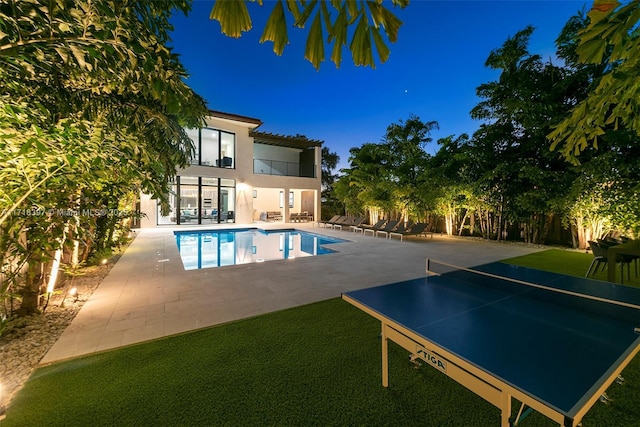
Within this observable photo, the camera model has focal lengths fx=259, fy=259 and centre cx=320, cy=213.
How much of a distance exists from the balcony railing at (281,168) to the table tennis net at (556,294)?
1773cm

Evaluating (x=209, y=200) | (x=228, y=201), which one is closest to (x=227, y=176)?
(x=228, y=201)

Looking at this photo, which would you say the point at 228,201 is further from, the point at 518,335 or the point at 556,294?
the point at 518,335

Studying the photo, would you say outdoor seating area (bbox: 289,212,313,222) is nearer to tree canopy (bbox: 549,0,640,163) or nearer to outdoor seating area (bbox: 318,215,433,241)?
outdoor seating area (bbox: 318,215,433,241)

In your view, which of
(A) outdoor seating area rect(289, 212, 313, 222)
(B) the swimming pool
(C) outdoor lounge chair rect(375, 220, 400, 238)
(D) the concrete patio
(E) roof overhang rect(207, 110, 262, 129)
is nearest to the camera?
(D) the concrete patio

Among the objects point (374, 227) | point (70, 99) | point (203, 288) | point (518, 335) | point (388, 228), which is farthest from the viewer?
point (374, 227)

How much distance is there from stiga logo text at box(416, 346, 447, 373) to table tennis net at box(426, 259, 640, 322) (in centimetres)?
138

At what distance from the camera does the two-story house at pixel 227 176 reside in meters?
16.8

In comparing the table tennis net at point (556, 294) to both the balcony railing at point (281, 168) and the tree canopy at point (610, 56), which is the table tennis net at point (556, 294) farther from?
the balcony railing at point (281, 168)

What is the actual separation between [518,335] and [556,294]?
1227mm

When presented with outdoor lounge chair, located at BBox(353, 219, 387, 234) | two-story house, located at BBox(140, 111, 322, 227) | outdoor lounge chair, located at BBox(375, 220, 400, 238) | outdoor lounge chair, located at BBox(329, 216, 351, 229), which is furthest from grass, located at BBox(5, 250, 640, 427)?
two-story house, located at BBox(140, 111, 322, 227)

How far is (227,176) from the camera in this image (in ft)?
58.6

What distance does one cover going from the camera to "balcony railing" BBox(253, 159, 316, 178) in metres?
19.5

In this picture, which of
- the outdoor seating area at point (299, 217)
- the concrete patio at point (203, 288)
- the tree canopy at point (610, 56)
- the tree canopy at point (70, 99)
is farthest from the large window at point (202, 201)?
the tree canopy at point (610, 56)

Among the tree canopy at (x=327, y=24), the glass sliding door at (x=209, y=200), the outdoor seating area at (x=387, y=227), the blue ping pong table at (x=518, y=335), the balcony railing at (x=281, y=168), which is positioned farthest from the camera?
the balcony railing at (x=281, y=168)
